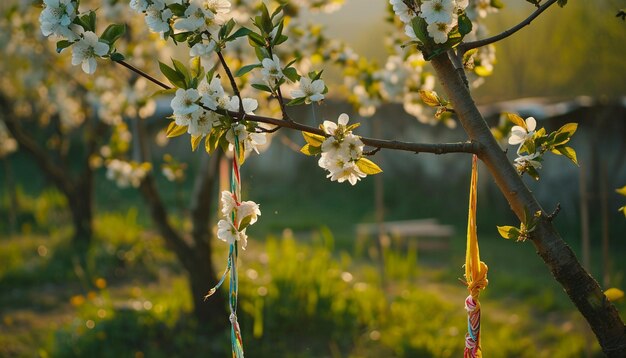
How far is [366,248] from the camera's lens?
6652 millimetres

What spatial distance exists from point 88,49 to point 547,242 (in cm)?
109

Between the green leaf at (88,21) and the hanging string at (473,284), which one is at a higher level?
the green leaf at (88,21)

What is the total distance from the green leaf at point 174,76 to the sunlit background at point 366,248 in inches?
37.0

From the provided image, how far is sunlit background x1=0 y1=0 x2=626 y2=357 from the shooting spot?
4.10 m

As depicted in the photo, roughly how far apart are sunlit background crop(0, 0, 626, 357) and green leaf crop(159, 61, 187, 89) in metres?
0.94

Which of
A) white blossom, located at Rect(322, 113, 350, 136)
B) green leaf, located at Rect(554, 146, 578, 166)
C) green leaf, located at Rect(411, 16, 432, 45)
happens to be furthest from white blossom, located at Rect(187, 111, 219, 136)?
green leaf, located at Rect(554, 146, 578, 166)

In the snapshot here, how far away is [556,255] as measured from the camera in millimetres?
1640

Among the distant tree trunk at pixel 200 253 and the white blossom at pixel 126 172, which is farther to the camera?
the distant tree trunk at pixel 200 253

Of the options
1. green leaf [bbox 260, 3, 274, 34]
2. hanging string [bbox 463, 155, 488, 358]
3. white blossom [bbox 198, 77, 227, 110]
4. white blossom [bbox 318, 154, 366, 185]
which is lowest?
hanging string [bbox 463, 155, 488, 358]

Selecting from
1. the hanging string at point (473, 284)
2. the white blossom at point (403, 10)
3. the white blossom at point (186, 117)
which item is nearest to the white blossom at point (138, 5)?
the white blossom at point (186, 117)

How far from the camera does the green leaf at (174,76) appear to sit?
A: 4.92 ft

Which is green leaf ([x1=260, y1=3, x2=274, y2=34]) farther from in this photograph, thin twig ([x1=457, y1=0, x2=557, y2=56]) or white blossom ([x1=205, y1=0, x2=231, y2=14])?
thin twig ([x1=457, y1=0, x2=557, y2=56])

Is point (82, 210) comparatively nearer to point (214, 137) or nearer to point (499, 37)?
point (214, 137)

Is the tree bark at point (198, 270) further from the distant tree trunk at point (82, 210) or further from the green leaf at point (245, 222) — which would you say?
the distant tree trunk at point (82, 210)
